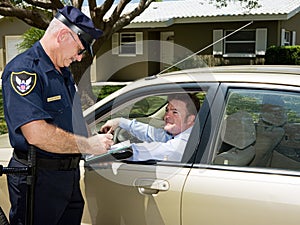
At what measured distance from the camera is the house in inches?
694

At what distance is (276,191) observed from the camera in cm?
219

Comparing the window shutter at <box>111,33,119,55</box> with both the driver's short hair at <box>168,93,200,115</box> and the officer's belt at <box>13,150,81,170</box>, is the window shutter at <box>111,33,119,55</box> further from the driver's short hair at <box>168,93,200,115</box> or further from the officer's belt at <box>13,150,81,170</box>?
the officer's belt at <box>13,150,81,170</box>

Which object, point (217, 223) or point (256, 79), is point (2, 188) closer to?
point (217, 223)

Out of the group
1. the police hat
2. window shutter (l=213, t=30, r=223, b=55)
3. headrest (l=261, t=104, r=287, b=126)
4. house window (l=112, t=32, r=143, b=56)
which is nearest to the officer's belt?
the police hat

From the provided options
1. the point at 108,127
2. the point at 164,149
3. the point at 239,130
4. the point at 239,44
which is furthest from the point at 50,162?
the point at 239,44

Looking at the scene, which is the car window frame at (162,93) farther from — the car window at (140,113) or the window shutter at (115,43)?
the window shutter at (115,43)

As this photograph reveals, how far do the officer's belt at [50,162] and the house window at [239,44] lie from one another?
628 inches

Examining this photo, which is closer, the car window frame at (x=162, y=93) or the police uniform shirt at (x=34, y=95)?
the police uniform shirt at (x=34, y=95)

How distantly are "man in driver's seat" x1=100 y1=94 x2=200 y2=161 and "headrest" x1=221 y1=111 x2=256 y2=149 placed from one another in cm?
28

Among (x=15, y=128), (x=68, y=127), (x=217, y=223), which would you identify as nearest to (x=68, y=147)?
(x=68, y=127)

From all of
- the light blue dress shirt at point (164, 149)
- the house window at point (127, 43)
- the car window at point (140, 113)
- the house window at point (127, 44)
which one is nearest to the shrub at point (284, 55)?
the house window at point (127, 44)

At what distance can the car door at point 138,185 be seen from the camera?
2482mm

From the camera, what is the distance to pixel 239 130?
256 cm

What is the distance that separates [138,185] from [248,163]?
66 centimetres
